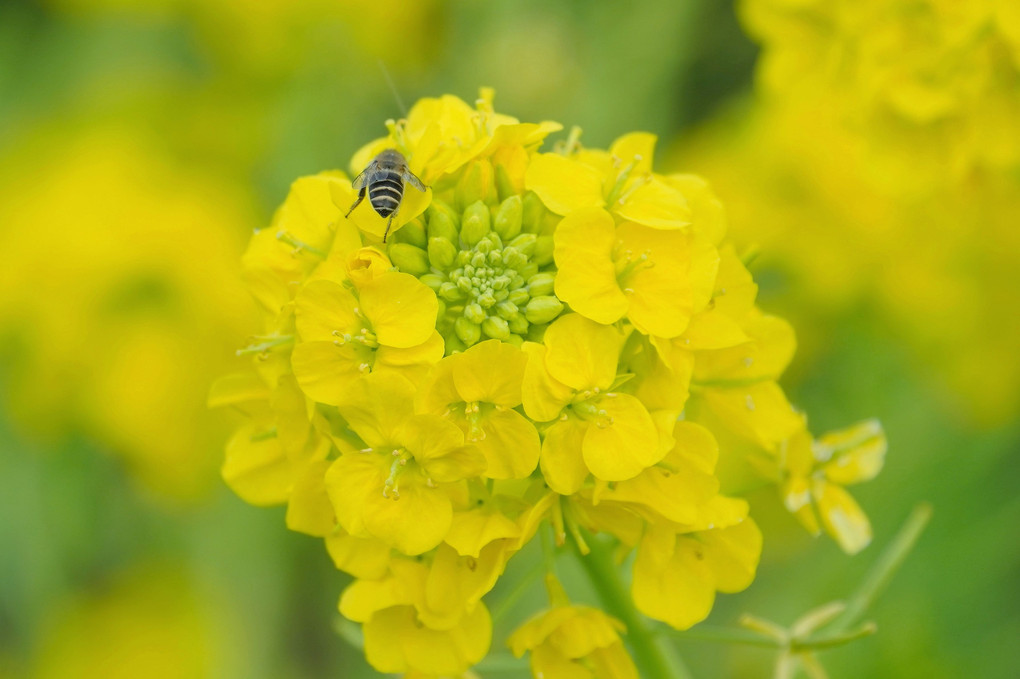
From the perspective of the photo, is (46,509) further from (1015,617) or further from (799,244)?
(1015,617)

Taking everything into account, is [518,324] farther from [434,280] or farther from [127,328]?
[127,328]

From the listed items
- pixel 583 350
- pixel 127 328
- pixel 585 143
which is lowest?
pixel 583 350

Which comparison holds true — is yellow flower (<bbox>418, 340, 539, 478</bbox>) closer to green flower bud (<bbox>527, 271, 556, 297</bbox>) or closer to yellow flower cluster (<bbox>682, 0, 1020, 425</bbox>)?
green flower bud (<bbox>527, 271, 556, 297</bbox>)

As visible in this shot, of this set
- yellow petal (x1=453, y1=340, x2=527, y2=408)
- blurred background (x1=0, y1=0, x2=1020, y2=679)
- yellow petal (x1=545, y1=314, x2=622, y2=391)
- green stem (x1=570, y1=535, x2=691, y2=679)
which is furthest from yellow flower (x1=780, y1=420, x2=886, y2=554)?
blurred background (x1=0, y1=0, x2=1020, y2=679)

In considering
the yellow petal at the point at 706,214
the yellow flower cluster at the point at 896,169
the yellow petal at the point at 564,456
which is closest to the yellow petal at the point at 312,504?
the yellow petal at the point at 564,456

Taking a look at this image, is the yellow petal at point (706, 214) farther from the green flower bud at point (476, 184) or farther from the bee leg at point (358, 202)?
the bee leg at point (358, 202)

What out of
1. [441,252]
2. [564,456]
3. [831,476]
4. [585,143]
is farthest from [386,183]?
[585,143]
